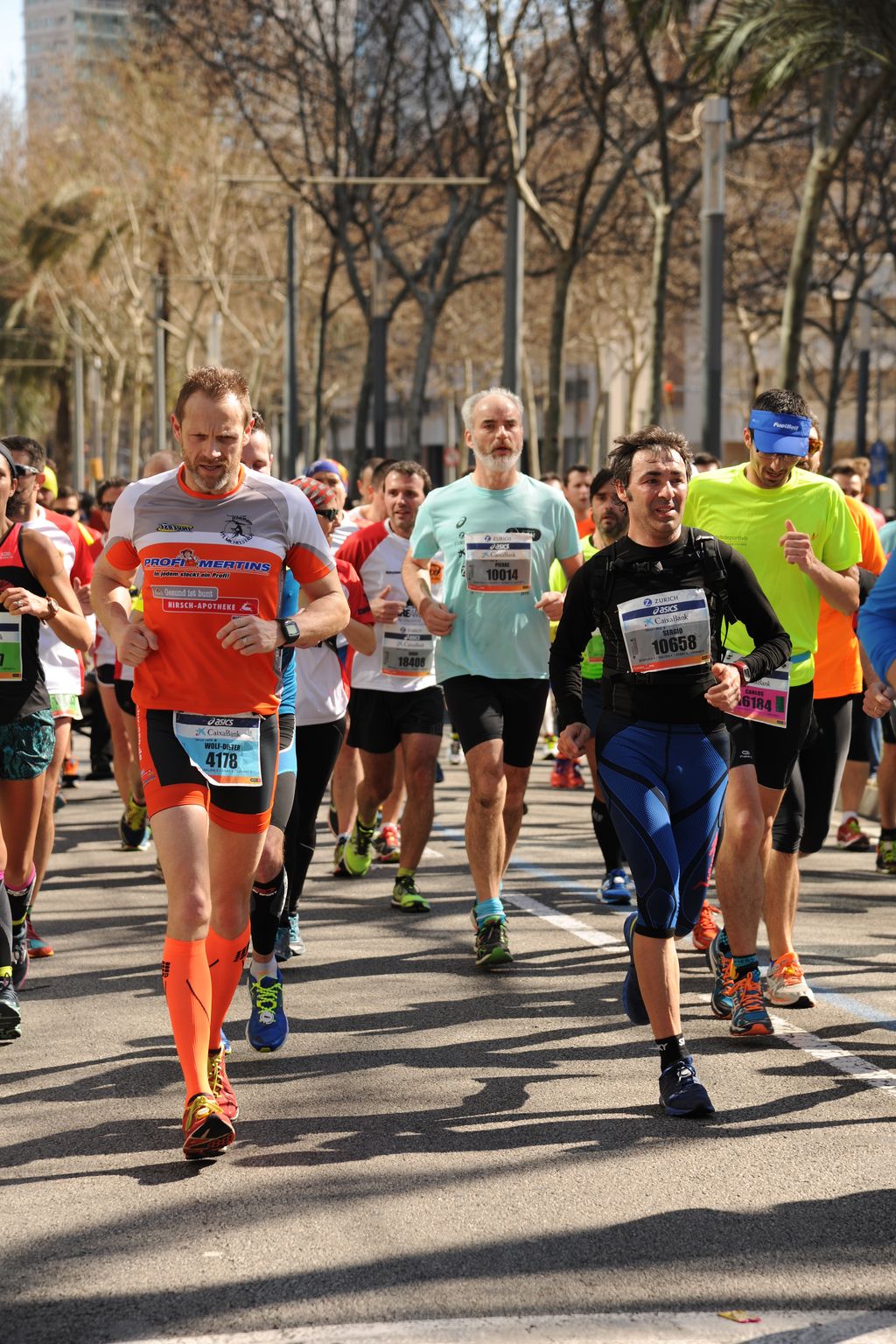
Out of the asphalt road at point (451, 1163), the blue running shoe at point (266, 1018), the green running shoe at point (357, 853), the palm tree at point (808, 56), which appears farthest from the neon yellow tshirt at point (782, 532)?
the palm tree at point (808, 56)

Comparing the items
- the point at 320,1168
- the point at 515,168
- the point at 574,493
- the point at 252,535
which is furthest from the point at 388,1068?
the point at 515,168

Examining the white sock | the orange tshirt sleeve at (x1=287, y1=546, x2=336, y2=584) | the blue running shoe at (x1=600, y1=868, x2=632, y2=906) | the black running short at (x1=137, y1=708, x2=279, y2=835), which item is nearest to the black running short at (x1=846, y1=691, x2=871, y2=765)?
the blue running shoe at (x1=600, y1=868, x2=632, y2=906)

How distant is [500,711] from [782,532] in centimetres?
156

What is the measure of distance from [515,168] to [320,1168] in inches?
764

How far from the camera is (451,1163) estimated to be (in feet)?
16.9

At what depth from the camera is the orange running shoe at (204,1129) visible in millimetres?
5074

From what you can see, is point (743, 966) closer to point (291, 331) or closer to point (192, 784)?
point (192, 784)

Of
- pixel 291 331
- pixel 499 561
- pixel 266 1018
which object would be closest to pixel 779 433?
pixel 499 561

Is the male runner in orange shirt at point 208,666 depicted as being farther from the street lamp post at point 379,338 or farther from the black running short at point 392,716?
the street lamp post at point 379,338

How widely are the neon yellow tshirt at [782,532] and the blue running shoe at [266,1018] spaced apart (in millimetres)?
1994

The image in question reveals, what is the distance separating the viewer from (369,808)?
386 inches

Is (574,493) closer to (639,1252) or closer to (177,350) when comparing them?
(639,1252)

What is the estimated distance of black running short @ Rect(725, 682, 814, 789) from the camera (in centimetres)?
684

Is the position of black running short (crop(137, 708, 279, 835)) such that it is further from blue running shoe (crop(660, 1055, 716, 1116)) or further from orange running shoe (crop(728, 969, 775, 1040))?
orange running shoe (crop(728, 969, 775, 1040))
